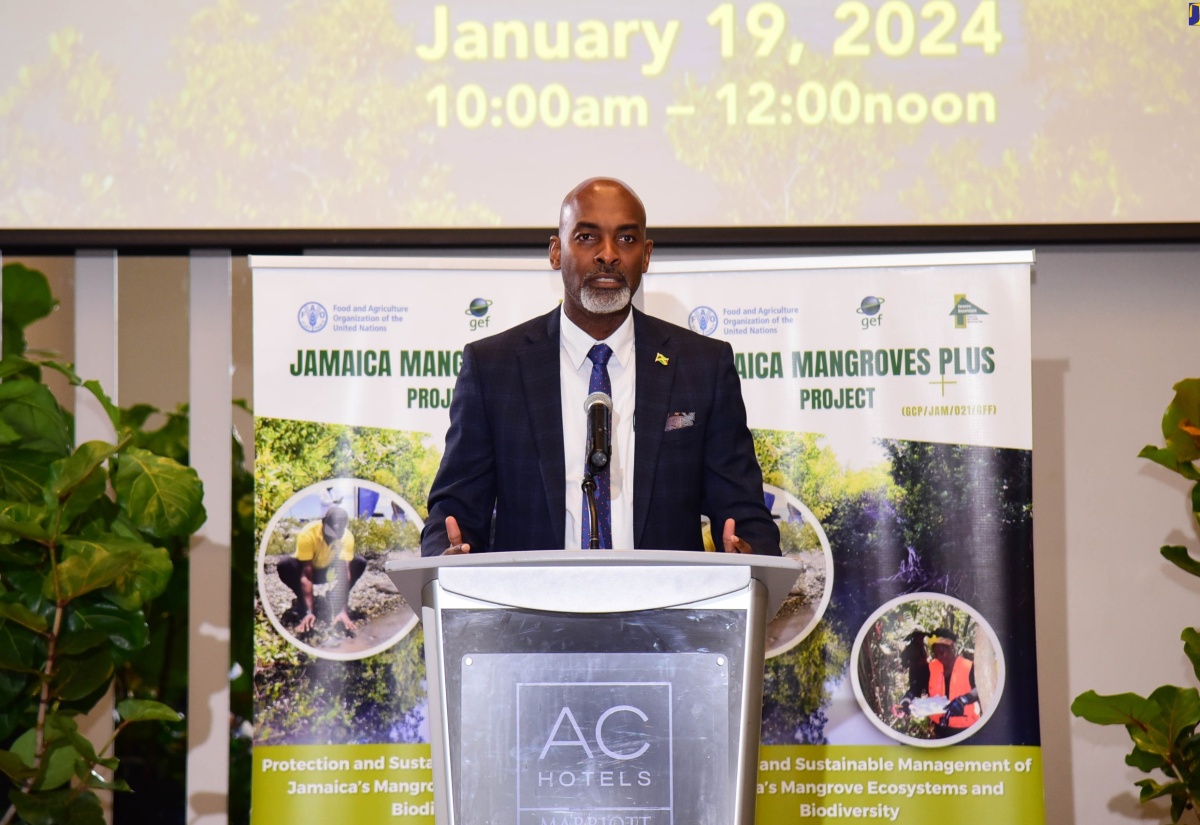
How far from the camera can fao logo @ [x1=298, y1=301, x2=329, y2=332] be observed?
3578 mm

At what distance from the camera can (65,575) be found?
123 inches

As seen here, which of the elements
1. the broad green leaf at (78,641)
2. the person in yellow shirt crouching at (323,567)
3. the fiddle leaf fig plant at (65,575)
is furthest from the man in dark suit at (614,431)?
the broad green leaf at (78,641)

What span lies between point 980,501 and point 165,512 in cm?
223

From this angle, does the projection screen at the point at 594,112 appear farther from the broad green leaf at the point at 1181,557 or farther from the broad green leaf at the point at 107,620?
the broad green leaf at the point at 107,620

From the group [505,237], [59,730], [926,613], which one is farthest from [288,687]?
[926,613]

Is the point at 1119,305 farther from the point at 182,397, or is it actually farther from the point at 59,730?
the point at 59,730

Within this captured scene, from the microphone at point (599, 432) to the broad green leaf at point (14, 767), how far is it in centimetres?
208

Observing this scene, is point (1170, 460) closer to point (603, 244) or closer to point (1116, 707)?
point (1116, 707)

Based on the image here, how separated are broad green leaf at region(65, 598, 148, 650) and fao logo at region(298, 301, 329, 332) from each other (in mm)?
909

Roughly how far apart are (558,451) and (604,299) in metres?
0.34

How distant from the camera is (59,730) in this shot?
127 inches

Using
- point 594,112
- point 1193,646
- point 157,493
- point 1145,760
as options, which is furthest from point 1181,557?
point 157,493

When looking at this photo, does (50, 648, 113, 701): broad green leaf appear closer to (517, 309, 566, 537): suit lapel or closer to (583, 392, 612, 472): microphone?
(517, 309, 566, 537): suit lapel

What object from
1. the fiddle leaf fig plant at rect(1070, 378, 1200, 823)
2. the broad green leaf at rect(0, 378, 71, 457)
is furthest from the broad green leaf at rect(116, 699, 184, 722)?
the fiddle leaf fig plant at rect(1070, 378, 1200, 823)
